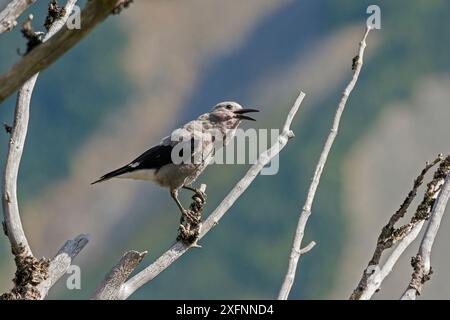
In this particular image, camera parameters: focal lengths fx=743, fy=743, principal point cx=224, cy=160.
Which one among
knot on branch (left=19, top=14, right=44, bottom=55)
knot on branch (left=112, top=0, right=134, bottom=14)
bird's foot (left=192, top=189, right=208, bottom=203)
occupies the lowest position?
bird's foot (left=192, top=189, right=208, bottom=203)

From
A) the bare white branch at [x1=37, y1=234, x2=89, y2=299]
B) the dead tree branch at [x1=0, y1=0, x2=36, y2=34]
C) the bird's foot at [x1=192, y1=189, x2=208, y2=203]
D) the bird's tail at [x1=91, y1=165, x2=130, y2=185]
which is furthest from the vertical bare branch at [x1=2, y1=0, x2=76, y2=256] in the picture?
the bird's tail at [x1=91, y1=165, x2=130, y2=185]

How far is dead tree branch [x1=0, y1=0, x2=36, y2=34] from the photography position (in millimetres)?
4773

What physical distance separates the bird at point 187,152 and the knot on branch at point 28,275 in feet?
7.41

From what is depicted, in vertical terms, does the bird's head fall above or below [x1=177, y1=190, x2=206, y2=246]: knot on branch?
above

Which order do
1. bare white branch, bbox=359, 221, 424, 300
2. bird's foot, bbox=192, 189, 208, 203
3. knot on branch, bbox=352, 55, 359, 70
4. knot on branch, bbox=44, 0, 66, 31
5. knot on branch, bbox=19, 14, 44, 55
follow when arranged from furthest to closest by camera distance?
1. bird's foot, bbox=192, 189, 208, 203
2. knot on branch, bbox=44, 0, 66, 31
3. knot on branch, bbox=352, 55, 359, 70
4. bare white branch, bbox=359, 221, 424, 300
5. knot on branch, bbox=19, 14, 44, 55

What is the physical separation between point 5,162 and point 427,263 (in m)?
3.01

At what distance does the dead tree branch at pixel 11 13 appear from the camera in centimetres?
477

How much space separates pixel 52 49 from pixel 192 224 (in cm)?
266

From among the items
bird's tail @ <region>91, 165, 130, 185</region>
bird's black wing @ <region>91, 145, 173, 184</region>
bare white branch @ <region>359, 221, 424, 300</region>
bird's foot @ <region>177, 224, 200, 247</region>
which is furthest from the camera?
bird's black wing @ <region>91, 145, 173, 184</region>

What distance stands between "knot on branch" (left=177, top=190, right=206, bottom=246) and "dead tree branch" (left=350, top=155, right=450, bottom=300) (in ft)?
4.93

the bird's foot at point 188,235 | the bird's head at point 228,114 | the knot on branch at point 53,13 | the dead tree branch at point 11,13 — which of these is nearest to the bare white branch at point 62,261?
the bird's foot at point 188,235

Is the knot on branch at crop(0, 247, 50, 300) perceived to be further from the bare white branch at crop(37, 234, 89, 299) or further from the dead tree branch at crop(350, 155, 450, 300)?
the dead tree branch at crop(350, 155, 450, 300)

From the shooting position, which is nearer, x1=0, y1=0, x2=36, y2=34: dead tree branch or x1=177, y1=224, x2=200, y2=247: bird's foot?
x1=0, y1=0, x2=36, y2=34: dead tree branch
